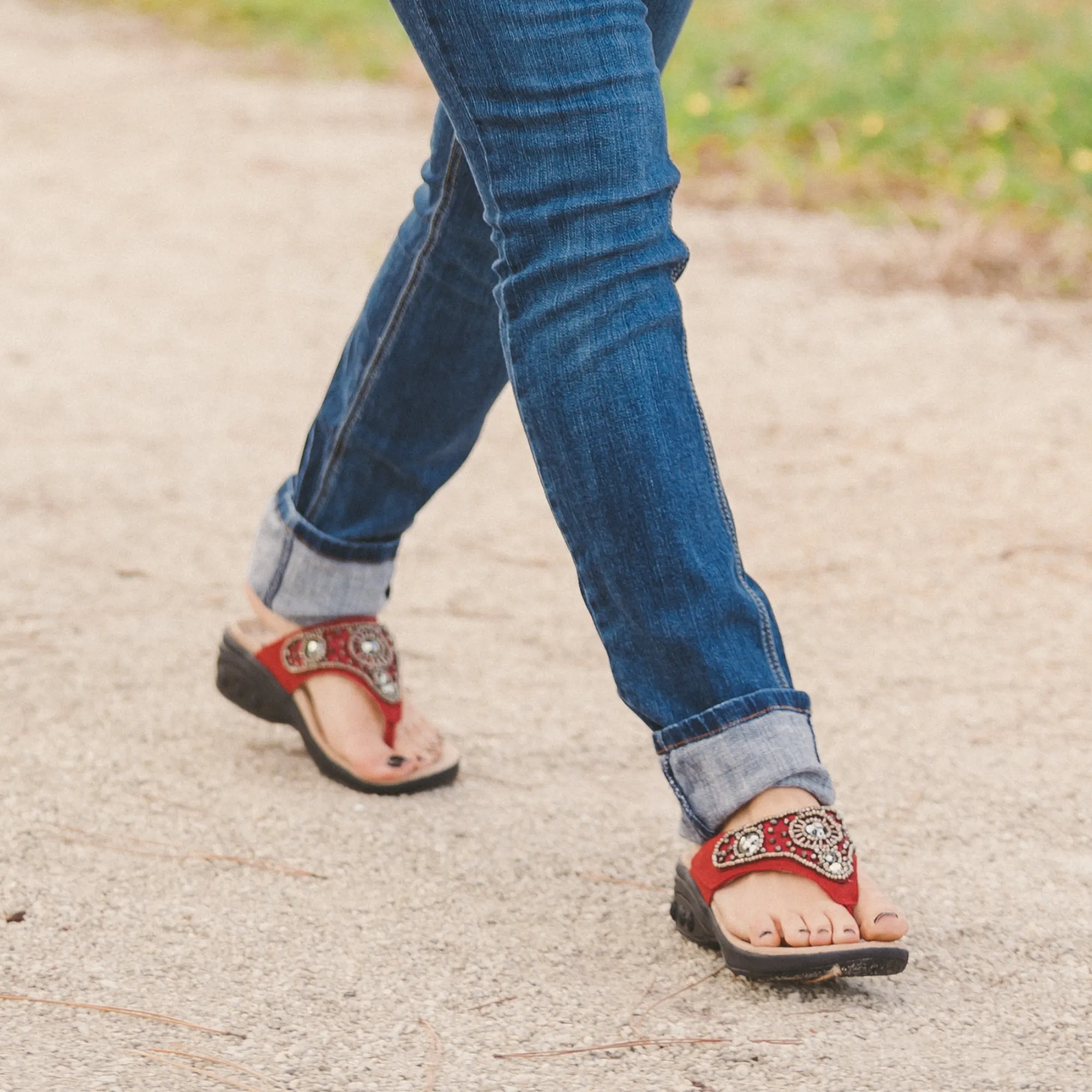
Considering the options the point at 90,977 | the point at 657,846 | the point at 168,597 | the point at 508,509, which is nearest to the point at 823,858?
the point at 657,846

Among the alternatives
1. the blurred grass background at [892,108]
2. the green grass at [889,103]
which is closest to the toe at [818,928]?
the blurred grass background at [892,108]

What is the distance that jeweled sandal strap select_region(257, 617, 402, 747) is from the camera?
1.69m

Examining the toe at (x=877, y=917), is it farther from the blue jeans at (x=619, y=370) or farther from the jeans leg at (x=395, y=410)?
the jeans leg at (x=395, y=410)

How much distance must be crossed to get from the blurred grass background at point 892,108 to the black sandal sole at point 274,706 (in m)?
2.55

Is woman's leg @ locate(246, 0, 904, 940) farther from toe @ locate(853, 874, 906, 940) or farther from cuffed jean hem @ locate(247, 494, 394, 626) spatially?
cuffed jean hem @ locate(247, 494, 394, 626)

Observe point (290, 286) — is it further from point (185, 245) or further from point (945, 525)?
point (945, 525)

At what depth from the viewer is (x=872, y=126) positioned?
493 centimetres

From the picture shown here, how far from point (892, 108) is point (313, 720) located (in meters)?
4.05

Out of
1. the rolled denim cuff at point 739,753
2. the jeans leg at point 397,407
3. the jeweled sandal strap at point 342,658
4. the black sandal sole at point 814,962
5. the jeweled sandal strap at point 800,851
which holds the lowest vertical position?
the black sandal sole at point 814,962

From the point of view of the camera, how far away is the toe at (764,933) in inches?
49.5

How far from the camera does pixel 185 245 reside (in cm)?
415

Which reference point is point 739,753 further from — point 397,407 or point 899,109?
point 899,109

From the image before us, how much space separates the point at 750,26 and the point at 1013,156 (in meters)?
2.17

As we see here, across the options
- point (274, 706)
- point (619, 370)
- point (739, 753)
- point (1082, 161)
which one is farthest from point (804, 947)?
point (1082, 161)
